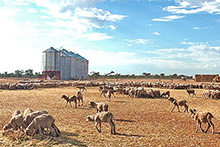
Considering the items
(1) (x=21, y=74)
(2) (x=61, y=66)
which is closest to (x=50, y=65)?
(2) (x=61, y=66)

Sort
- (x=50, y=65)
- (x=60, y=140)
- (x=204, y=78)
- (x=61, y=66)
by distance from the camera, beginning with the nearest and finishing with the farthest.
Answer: (x=60, y=140), (x=204, y=78), (x=50, y=65), (x=61, y=66)

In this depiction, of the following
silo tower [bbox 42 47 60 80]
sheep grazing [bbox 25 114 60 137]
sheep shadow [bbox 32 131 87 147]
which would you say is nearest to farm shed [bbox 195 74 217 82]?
silo tower [bbox 42 47 60 80]

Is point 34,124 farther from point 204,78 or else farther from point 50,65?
point 50,65

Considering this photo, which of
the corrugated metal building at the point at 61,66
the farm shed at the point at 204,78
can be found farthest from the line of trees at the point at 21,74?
the farm shed at the point at 204,78

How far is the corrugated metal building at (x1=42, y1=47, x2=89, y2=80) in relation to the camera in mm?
84875

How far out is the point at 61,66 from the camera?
90.8 metres

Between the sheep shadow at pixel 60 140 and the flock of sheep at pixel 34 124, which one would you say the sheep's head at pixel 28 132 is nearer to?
the flock of sheep at pixel 34 124

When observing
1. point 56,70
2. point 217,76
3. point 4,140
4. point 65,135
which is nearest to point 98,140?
point 65,135

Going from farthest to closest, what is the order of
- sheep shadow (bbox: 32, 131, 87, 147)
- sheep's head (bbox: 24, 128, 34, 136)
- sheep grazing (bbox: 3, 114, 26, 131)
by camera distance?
sheep grazing (bbox: 3, 114, 26, 131) < sheep's head (bbox: 24, 128, 34, 136) < sheep shadow (bbox: 32, 131, 87, 147)

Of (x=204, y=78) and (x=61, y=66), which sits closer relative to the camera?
(x=204, y=78)

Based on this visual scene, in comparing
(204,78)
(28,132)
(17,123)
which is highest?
(204,78)

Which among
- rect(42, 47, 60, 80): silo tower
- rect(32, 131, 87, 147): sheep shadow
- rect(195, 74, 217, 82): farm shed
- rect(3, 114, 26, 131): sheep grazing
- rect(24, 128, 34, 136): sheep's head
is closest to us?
rect(32, 131, 87, 147): sheep shadow

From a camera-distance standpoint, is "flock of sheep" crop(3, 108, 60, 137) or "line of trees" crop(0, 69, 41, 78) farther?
"line of trees" crop(0, 69, 41, 78)

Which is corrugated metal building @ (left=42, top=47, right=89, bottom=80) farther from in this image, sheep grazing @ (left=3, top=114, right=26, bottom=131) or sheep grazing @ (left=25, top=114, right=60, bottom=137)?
sheep grazing @ (left=25, top=114, right=60, bottom=137)
